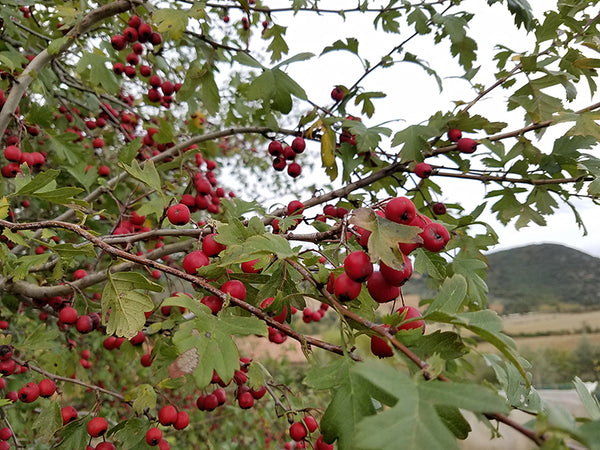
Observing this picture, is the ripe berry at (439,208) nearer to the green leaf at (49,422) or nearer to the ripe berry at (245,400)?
the ripe berry at (245,400)

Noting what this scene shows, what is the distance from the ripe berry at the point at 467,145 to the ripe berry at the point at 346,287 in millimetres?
1329

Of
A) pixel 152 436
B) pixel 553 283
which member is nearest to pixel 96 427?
pixel 152 436

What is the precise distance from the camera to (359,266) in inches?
35.2

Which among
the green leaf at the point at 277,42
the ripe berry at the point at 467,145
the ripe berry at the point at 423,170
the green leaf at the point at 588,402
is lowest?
the green leaf at the point at 588,402

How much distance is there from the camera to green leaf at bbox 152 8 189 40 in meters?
1.94

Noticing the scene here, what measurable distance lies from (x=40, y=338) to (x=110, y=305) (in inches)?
44.9

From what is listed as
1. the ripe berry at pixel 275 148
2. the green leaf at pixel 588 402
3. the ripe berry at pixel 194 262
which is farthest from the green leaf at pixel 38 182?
the green leaf at pixel 588 402

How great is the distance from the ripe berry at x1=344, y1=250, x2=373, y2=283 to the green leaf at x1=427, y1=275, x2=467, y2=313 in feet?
0.53

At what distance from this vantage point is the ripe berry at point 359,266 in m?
0.89

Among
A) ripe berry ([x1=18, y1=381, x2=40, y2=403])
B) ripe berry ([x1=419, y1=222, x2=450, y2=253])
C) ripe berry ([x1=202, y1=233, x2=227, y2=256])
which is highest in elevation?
ripe berry ([x1=419, y1=222, x2=450, y2=253])

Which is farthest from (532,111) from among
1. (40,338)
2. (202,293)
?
(40,338)

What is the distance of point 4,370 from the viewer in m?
1.81

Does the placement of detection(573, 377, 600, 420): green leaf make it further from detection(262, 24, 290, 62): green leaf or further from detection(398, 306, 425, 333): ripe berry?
detection(262, 24, 290, 62): green leaf

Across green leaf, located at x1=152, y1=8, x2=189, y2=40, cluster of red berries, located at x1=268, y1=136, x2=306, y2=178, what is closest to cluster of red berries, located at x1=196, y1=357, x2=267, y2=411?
cluster of red berries, located at x1=268, y1=136, x2=306, y2=178
